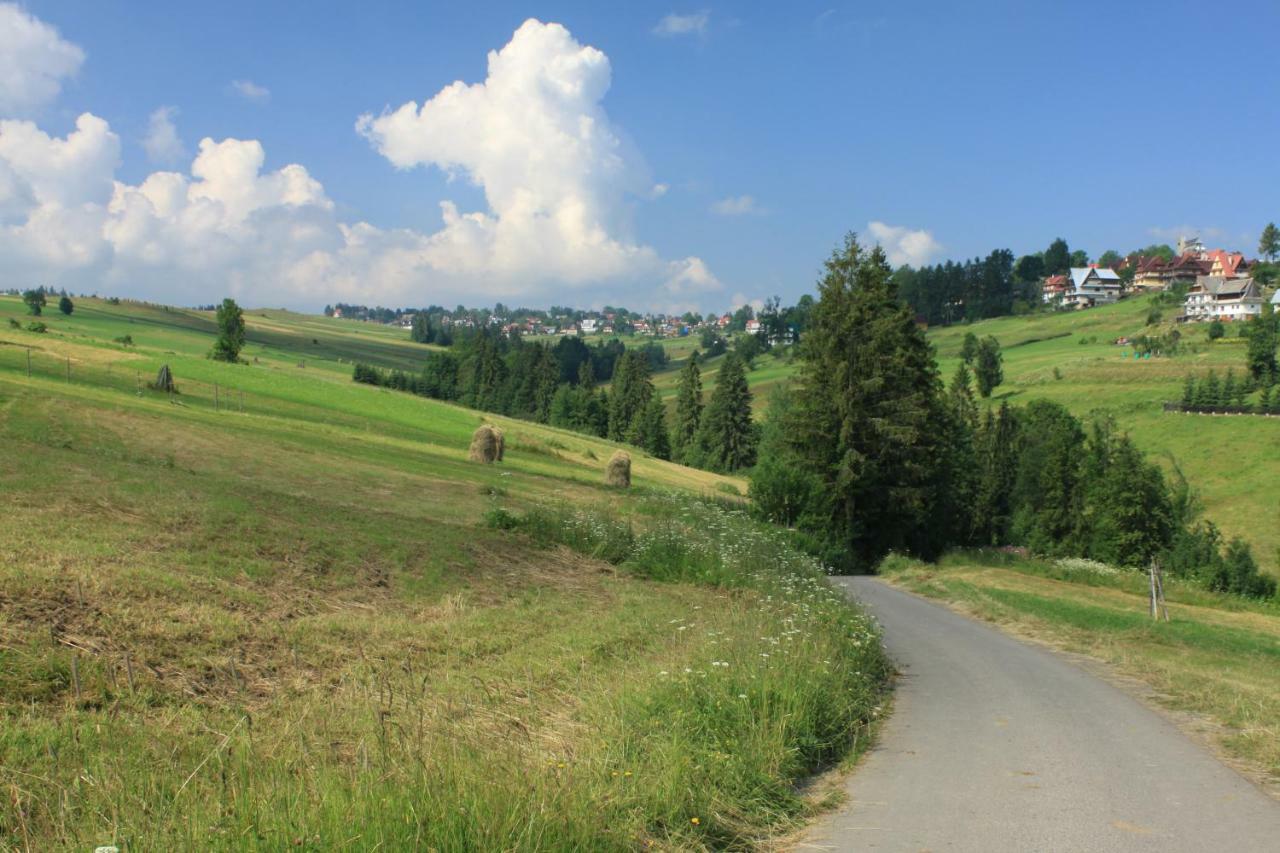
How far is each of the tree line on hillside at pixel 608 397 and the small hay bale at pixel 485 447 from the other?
5556 cm

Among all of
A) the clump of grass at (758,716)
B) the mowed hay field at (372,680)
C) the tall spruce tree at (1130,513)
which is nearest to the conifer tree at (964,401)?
the tall spruce tree at (1130,513)

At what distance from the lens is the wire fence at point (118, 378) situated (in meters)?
46.5

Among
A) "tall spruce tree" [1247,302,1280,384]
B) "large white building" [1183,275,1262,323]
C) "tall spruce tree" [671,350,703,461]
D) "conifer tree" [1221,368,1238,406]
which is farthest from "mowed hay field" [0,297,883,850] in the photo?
"large white building" [1183,275,1262,323]

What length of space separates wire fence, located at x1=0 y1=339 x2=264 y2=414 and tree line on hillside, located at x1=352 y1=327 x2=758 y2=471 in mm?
54482

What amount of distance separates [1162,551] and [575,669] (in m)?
63.9

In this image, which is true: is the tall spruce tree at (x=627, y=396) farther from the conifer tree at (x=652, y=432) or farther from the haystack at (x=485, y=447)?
the haystack at (x=485, y=447)

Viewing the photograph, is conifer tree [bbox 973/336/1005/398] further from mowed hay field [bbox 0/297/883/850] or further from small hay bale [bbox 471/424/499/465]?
mowed hay field [bbox 0/297/883/850]

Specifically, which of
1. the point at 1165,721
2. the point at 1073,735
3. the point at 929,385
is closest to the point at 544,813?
the point at 1073,735

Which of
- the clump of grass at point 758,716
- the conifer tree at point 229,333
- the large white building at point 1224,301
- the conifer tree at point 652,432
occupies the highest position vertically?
the large white building at point 1224,301

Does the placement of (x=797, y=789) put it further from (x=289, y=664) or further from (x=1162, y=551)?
(x=1162, y=551)

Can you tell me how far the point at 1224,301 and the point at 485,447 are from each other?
6211 inches

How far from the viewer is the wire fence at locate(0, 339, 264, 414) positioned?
4647cm

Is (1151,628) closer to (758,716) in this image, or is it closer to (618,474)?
(758,716)

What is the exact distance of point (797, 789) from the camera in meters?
7.20
